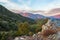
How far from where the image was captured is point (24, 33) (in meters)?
21.0

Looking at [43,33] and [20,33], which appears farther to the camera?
[20,33]

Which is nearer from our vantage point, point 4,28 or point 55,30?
point 55,30

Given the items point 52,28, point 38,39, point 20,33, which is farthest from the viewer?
point 20,33

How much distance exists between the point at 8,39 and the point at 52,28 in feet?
12.1

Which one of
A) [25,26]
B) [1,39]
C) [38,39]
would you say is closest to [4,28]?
[25,26]

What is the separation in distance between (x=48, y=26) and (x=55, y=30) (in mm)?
847

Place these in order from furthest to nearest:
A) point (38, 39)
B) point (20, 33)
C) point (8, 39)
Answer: point (20, 33) < point (8, 39) < point (38, 39)

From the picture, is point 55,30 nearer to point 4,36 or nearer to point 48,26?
point 48,26

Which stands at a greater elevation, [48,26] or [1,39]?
[48,26]

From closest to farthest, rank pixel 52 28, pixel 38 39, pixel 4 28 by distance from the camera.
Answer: pixel 38 39
pixel 52 28
pixel 4 28

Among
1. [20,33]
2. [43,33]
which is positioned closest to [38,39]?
[43,33]

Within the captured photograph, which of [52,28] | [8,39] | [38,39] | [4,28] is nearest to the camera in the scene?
[38,39]

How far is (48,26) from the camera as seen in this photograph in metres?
16.9

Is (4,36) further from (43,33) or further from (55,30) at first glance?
(55,30)
